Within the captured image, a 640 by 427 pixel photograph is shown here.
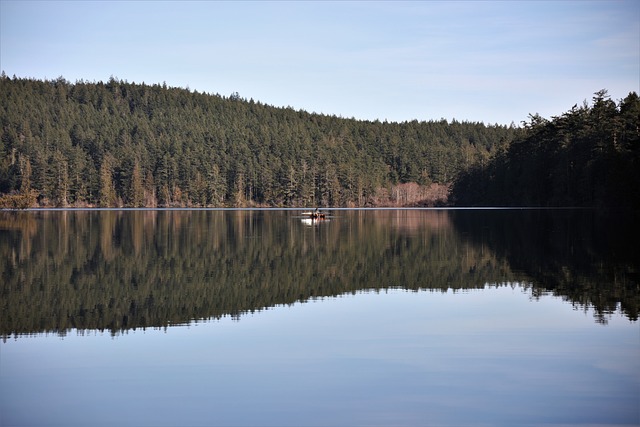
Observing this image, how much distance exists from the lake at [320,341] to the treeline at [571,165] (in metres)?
53.5

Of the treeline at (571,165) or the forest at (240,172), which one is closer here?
the treeline at (571,165)

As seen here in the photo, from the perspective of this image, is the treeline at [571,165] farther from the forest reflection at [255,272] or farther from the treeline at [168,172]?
the forest reflection at [255,272]

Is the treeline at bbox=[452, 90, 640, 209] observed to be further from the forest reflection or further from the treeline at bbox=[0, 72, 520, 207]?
the forest reflection

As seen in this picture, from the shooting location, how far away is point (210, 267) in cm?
3200

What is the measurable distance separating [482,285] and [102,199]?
14332cm

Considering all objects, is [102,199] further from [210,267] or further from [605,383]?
[605,383]

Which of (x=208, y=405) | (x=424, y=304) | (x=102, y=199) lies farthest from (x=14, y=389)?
(x=102, y=199)

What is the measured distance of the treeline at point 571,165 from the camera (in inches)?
3342

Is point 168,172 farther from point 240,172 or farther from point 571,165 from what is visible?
point 571,165

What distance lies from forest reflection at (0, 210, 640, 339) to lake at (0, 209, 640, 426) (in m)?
0.12

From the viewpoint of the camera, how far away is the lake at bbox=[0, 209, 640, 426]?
40.8 ft

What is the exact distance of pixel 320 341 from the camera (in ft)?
57.4

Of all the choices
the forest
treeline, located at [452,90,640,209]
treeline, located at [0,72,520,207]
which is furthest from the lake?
treeline, located at [0,72,520,207]

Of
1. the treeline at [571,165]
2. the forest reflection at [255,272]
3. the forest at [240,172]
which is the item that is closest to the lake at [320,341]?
the forest reflection at [255,272]
